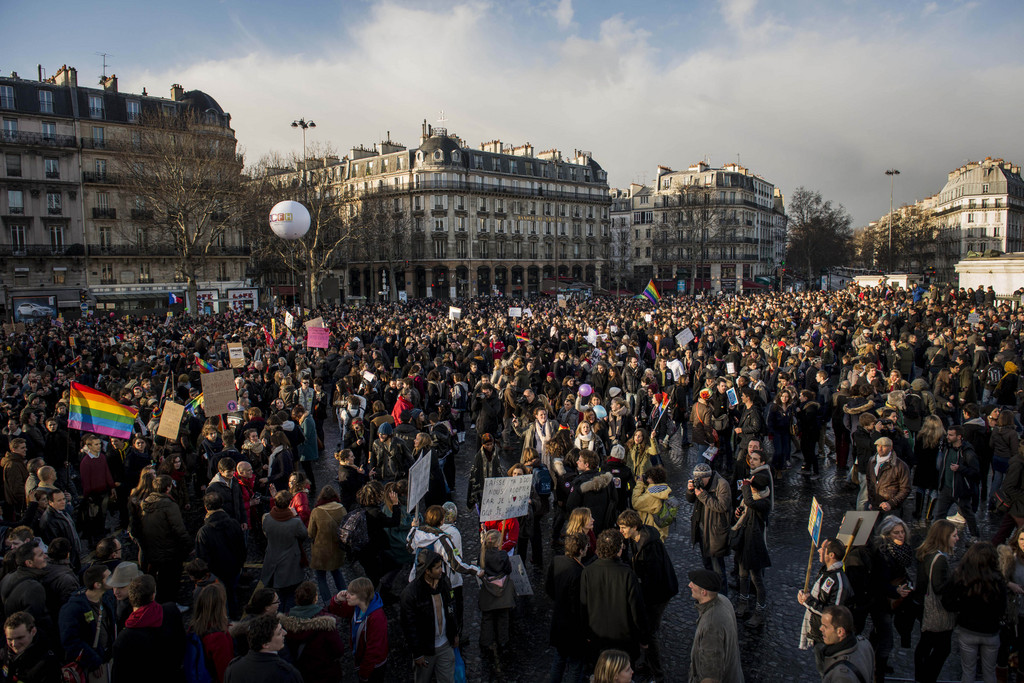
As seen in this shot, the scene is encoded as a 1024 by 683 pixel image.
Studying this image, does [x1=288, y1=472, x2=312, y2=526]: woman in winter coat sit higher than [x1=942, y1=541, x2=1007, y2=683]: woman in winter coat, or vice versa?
[x1=288, y1=472, x2=312, y2=526]: woman in winter coat

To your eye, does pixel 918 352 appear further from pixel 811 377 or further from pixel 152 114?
pixel 152 114

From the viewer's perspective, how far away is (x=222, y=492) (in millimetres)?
6184

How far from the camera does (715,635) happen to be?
4.02m

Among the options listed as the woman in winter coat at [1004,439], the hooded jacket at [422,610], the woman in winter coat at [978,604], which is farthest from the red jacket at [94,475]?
the woman in winter coat at [1004,439]

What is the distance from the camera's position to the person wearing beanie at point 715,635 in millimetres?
4008

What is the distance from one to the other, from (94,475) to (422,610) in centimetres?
513

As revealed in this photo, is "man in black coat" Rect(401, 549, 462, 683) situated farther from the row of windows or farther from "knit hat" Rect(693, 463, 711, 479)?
the row of windows

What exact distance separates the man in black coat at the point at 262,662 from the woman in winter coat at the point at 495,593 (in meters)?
1.83

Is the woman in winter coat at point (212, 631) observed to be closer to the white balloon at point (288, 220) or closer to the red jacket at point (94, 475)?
the red jacket at point (94, 475)

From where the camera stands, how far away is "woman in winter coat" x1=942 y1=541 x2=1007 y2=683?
4.33 m

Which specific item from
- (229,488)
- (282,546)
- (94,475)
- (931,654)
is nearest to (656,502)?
(931,654)

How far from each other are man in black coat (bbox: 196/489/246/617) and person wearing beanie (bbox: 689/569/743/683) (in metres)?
4.02

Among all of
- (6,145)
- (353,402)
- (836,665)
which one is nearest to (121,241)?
(6,145)

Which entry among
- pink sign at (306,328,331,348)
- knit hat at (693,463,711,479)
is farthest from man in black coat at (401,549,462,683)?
pink sign at (306,328,331,348)
